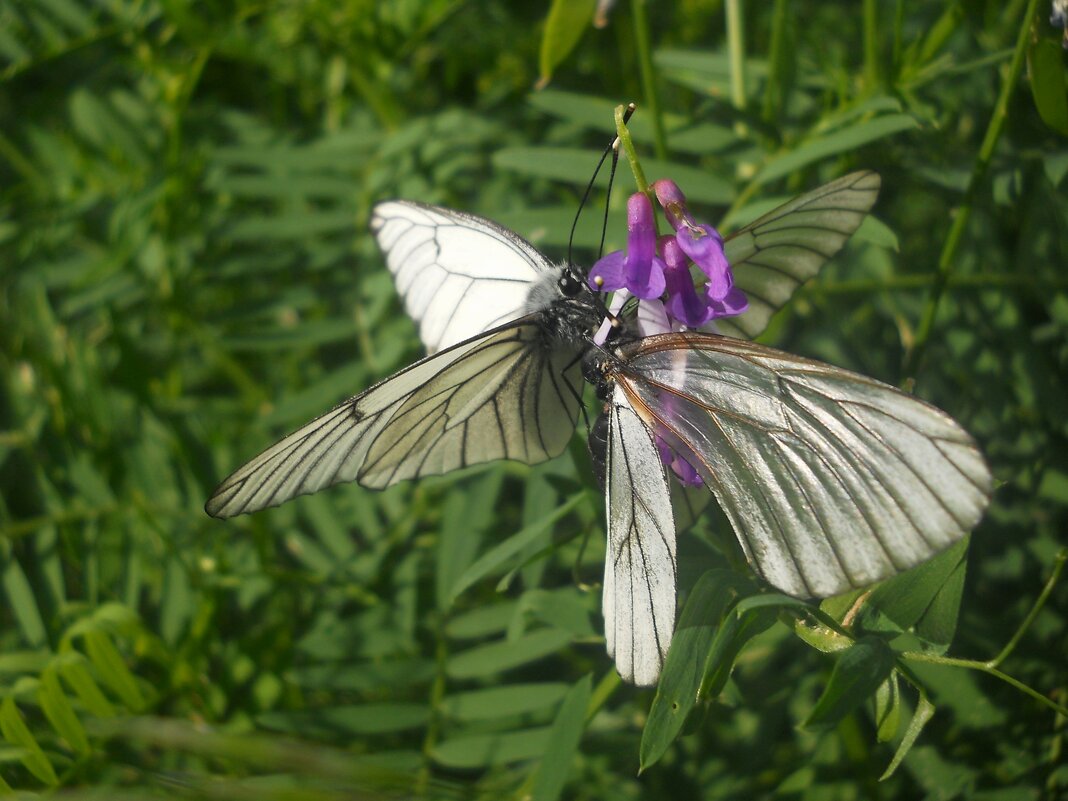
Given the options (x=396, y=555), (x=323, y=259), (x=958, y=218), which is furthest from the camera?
(x=323, y=259)

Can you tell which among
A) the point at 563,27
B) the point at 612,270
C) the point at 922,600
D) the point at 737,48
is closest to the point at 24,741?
the point at 612,270

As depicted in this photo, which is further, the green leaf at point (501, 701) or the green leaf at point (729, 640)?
the green leaf at point (501, 701)

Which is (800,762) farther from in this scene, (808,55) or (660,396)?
(808,55)

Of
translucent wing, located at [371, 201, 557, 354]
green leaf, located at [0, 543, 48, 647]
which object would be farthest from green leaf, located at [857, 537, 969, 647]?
green leaf, located at [0, 543, 48, 647]

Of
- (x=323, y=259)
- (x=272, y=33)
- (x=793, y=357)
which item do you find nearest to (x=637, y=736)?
(x=793, y=357)

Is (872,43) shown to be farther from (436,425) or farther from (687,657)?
(687,657)

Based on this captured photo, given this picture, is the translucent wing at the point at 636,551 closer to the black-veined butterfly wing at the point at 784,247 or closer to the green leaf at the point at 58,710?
the black-veined butterfly wing at the point at 784,247

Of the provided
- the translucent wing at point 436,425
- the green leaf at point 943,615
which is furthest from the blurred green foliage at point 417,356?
the translucent wing at point 436,425

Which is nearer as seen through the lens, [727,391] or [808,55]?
[727,391]
